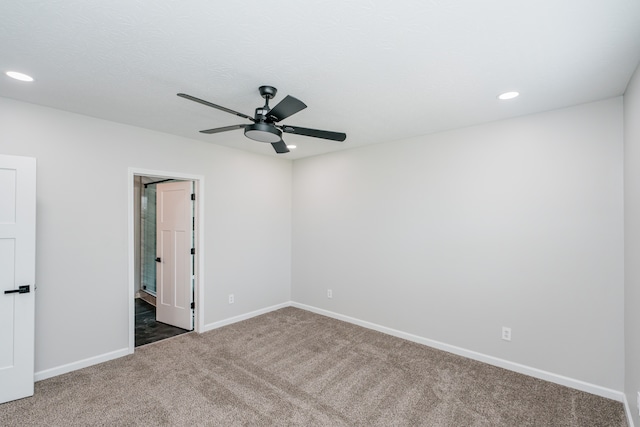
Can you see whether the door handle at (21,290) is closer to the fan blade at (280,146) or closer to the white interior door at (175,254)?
the white interior door at (175,254)

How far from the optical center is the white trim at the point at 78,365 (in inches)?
111

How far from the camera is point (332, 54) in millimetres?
1914

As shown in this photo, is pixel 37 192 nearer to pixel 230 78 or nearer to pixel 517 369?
pixel 230 78

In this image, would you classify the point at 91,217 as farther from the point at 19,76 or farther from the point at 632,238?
the point at 632,238

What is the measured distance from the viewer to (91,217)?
314cm

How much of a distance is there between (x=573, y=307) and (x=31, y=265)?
4.81m

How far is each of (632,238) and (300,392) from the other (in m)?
2.88

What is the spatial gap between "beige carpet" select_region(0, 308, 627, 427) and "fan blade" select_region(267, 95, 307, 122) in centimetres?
231

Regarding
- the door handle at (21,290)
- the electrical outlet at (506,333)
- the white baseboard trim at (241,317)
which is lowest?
the white baseboard trim at (241,317)

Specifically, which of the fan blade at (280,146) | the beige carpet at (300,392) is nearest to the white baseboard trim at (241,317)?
the beige carpet at (300,392)

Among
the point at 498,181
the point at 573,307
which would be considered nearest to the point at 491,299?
the point at 573,307

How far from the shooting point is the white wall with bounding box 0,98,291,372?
2840mm

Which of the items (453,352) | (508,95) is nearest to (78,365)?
(453,352)

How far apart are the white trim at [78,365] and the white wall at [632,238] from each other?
4.50 meters
